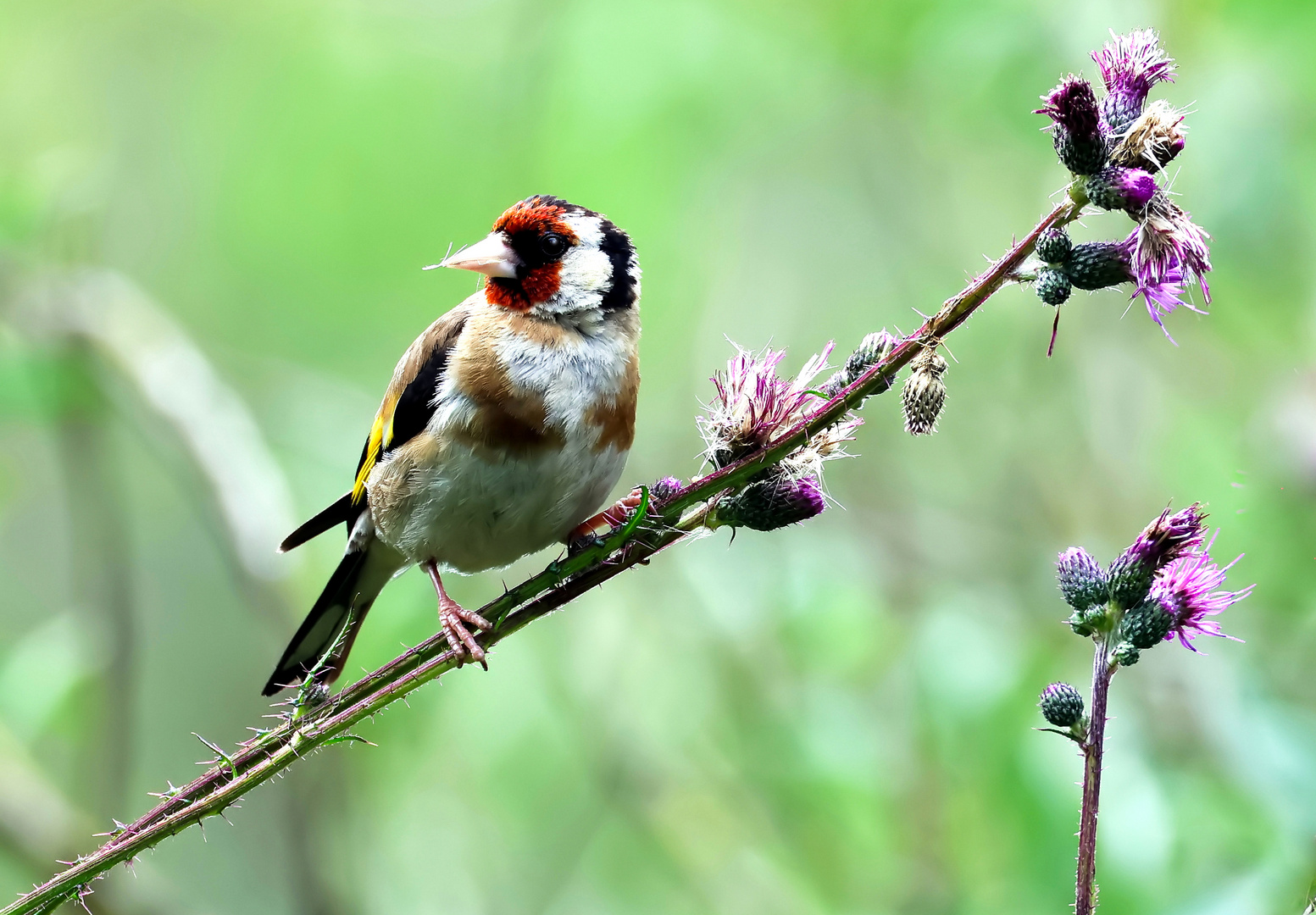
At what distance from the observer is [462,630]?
101 inches

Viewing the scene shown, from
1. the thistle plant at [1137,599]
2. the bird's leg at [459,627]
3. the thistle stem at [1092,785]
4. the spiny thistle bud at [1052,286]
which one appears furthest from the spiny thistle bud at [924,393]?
the bird's leg at [459,627]

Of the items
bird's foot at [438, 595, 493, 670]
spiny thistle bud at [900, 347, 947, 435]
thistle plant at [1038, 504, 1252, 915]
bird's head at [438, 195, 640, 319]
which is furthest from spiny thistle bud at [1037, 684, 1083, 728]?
bird's head at [438, 195, 640, 319]

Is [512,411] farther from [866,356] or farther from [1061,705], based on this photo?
[1061,705]

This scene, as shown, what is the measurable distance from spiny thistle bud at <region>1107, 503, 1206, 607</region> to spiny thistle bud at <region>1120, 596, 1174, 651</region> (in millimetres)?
15

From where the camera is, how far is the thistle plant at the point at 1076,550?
1712mm

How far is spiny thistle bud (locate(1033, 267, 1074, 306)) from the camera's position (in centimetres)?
169

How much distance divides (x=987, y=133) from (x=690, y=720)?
2679 millimetres

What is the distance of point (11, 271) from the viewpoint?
17.9 ft

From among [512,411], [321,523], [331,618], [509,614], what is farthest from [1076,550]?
[331,618]

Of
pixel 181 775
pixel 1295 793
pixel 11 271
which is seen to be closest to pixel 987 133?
pixel 1295 793

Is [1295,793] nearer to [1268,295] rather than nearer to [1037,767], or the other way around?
[1037,767]

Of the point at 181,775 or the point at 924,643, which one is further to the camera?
the point at 181,775

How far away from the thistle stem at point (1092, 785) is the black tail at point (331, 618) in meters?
2.14

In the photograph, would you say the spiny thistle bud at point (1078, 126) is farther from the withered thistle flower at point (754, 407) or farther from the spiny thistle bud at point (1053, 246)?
the withered thistle flower at point (754, 407)
